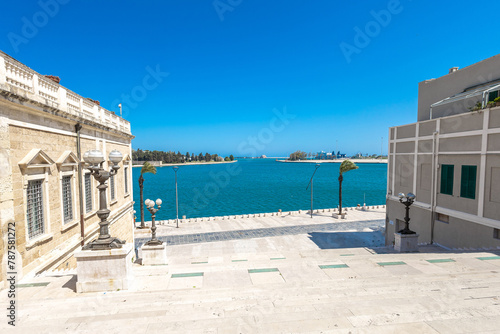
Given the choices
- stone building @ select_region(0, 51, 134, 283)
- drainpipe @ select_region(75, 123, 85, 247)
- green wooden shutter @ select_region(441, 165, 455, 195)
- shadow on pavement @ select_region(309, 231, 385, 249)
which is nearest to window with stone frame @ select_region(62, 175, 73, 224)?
stone building @ select_region(0, 51, 134, 283)

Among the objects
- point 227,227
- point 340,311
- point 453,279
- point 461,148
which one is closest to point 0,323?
point 340,311

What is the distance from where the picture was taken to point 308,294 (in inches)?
228

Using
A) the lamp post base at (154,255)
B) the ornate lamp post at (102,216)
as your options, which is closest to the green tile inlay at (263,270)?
the ornate lamp post at (102,216)

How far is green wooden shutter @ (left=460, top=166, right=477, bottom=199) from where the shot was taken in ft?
43.7

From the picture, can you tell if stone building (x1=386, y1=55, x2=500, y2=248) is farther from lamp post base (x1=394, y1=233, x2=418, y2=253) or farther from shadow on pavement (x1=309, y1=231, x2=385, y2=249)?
lamp post base (x1=394, y1=233, x2=418, y2=253)

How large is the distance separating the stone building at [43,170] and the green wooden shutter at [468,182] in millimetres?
19423

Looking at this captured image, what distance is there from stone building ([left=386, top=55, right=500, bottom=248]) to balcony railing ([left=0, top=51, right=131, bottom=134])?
62.6 feet

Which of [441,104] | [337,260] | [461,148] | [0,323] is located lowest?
[337,260]

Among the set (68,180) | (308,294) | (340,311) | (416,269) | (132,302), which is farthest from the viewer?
(68,180)

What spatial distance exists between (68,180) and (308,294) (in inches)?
408

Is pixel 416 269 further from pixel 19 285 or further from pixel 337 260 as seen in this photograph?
pixel 19 285

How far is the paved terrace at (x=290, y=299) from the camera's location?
4.54 metres

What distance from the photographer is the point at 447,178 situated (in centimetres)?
1501

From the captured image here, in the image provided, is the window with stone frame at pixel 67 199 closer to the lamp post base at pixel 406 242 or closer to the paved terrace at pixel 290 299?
the paved terrace at pixel 290 299
